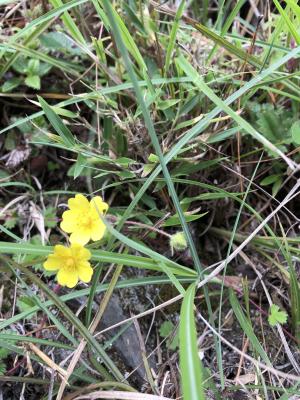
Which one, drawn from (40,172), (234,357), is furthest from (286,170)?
(40,172)

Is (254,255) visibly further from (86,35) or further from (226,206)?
(86,35)

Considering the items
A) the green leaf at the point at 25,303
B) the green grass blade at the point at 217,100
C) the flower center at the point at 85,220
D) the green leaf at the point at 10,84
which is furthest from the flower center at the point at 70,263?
the green leaf at the point at 10,84

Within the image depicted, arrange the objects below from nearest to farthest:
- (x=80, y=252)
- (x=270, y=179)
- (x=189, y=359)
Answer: (x=189, y=359) → (x=80, y=252) → (x=270, y=179)

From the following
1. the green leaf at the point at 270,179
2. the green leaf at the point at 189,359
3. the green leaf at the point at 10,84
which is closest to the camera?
the green leaf at the point at 189,359

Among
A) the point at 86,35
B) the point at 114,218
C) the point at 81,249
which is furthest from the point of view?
the point at 86,35

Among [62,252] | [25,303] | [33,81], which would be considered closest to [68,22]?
[33,81]

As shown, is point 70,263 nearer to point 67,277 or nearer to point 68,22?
point 67,277

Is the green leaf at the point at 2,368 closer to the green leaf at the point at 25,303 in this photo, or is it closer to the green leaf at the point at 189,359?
the green leaf at the point at 25,303
